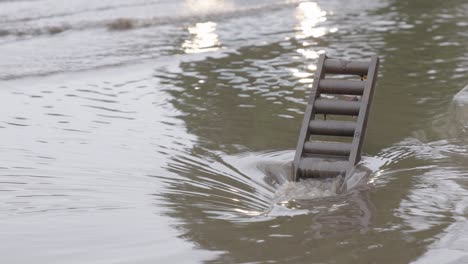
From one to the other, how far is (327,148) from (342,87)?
71cm

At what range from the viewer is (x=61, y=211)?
23.7 ft

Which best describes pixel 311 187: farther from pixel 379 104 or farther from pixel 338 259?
pixel 379 104

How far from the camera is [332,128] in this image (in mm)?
8648

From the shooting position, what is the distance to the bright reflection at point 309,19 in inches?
647

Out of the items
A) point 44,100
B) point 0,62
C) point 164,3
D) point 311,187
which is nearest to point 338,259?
point 311,187

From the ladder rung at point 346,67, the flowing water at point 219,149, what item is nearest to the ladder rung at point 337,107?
the ladder rung at point 346,67

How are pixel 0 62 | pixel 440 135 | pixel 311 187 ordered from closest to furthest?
pixel 311 187 < pixel 440 135 < pixel 0 62

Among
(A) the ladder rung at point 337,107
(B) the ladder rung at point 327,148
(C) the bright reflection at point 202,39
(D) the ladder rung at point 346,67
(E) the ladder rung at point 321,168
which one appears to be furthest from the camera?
(C) the bright reflection at point 202,39

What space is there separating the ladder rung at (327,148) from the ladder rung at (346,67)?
32.6 inches

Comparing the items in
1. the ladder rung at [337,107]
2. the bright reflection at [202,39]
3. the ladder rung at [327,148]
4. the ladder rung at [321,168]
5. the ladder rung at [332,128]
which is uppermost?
the bright reflection at [202,39]

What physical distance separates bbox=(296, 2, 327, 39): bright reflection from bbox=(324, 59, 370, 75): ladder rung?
7.04 meters

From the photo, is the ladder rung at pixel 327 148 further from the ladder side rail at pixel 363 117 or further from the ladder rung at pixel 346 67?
the ladder rung at pixel 346 67

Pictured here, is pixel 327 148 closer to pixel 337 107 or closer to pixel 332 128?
pixel 332 128

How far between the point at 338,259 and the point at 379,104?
16.2ft
